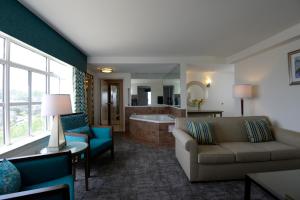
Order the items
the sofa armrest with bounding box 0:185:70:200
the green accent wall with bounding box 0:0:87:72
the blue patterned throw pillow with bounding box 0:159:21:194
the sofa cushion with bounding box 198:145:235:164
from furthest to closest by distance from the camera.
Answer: the sofa cushion with bounding box 198:145:235:164, the green accent wall with bounding box 0:0:87:72, the blue patterned throw pillow with bounding box 0:159:21:194, the sofa armrest with bounding box 0:185:70:200

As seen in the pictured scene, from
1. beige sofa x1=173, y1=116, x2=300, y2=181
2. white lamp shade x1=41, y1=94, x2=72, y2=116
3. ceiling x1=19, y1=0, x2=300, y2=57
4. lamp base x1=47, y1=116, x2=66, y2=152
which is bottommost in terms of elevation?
beige sofa x1=173, y1=116, x2=300, y2=181

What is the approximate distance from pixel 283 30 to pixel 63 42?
3948 mm

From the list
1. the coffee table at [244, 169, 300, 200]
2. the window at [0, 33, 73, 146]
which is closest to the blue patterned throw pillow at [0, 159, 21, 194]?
the window at [0, 33, 73, 146]

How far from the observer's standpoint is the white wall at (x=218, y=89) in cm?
633

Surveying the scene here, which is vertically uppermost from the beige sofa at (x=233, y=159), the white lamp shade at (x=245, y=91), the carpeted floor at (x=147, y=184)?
the white lamp shade at (x=245, y=91)

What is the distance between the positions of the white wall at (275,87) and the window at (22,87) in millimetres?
4335

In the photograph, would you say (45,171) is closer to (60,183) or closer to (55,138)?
(60,183)

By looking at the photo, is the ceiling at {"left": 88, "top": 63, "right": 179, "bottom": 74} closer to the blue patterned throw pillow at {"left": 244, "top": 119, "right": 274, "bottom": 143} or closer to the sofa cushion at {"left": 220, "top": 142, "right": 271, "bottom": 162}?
the blue patterned throw pillow at {"left": 244, "top": 119, "right": 274, "bottom": 143}

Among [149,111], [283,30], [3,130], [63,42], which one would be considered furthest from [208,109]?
[3,130]

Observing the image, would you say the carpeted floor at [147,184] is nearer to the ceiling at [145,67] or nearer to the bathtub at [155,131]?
the bathtub at [155,131]

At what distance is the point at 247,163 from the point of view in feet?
8.13

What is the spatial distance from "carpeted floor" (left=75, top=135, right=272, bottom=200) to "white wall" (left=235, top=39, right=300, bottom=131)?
1.71 meters

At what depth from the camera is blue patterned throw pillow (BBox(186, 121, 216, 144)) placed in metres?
2.81

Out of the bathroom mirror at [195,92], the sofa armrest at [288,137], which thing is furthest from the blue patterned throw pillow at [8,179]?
the bathroom mirror at [195,92]
